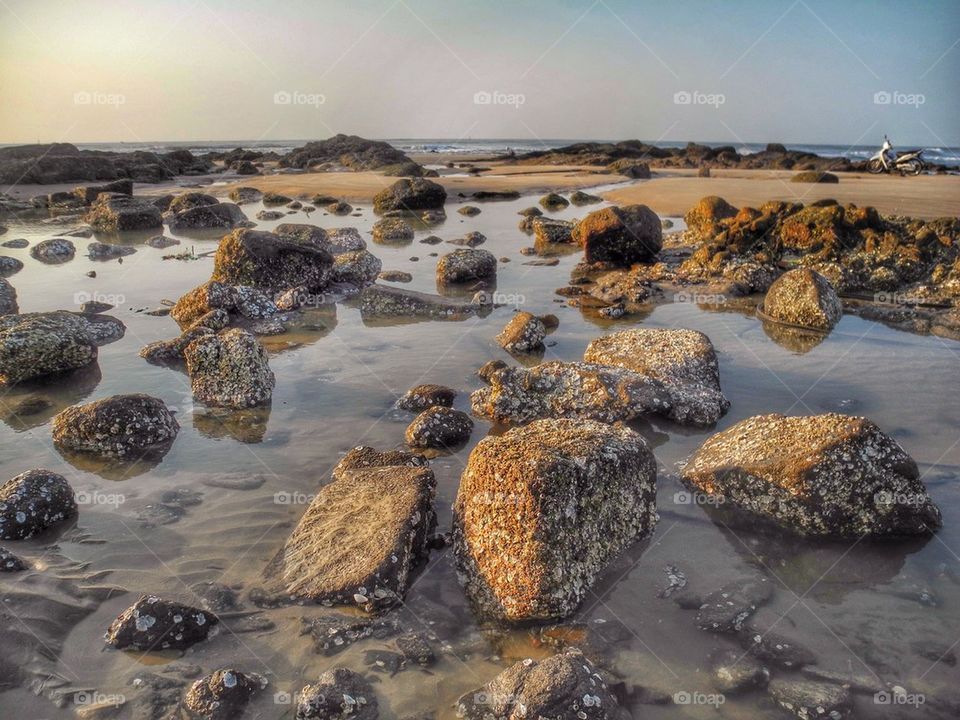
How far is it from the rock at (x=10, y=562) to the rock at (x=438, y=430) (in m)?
3.19

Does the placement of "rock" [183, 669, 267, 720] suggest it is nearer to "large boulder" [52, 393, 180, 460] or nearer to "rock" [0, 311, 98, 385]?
"large boulder" [52, 393, 180, 460]

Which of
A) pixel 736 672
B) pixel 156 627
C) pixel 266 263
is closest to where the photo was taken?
pixel 736 672

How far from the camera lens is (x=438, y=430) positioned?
21.3 ft

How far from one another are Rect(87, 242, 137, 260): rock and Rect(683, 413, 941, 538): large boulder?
1649 centimetres

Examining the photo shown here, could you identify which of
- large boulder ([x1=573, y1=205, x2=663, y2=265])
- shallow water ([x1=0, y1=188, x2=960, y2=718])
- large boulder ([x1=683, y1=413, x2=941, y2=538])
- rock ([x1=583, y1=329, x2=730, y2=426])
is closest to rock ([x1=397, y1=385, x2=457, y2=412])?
shallow water ([x1=0, y1=188, x2=960, y2=718])

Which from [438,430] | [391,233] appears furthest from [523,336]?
[391,233]

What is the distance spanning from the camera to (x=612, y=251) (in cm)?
1545

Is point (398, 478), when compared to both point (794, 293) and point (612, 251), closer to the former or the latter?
point (794, 293)

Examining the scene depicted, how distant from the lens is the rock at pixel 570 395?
6902 mm

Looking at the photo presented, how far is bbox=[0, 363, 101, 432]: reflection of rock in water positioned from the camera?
7243 mm

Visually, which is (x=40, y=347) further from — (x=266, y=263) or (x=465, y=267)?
(x=465, y=267)

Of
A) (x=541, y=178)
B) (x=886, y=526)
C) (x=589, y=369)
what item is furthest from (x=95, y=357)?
(x=541, y=178)

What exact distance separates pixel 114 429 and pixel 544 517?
4419 millimetres

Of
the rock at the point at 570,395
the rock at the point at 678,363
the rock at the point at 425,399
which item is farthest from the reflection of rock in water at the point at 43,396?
the rock at the point at 678,363
